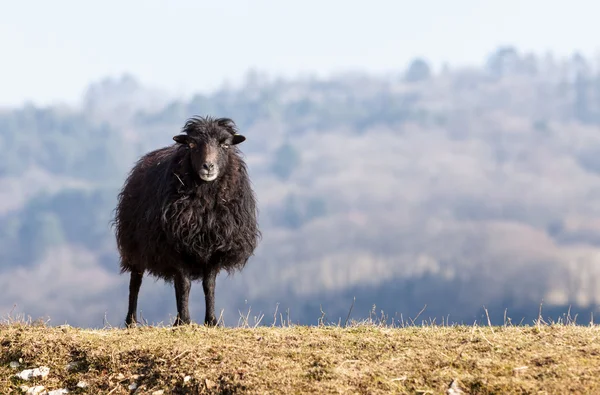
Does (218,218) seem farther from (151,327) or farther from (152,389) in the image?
(152,389)

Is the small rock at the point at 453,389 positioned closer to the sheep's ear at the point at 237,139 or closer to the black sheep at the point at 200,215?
the black sheep at the point at 200,215

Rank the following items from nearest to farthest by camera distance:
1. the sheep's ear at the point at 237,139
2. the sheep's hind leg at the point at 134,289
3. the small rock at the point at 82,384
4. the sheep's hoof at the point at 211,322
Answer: the small rock at the point at 82,384, the sheep's hoof at the point at 211,322, the sheep's ear at the point at 237,139, the sheep's hind leg at the point at 134,289

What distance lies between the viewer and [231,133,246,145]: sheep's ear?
14.6 meters

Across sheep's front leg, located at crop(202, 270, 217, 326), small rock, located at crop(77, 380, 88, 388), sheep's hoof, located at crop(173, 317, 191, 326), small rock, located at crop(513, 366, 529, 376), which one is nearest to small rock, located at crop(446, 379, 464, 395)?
small rock, located at crop(513, 366, 529, 376)

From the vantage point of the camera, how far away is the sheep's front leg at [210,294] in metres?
13.6

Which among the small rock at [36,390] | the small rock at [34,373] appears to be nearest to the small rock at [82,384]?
the small rock at [36,390]

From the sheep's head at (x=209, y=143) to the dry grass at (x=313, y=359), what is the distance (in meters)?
3.05

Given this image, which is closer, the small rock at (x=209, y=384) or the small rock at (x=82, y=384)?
the small rock at (x=209, y=384)

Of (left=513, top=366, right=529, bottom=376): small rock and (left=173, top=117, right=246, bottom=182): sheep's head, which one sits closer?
(left=513, top=366, right=529, bottom=376): small rock

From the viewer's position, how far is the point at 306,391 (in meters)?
9.09

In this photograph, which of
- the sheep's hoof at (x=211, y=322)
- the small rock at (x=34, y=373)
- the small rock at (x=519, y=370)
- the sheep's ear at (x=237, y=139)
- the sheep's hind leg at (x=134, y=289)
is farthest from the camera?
the sheep's hind leg at (x=134, y=289)

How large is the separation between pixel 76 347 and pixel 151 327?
160 cm

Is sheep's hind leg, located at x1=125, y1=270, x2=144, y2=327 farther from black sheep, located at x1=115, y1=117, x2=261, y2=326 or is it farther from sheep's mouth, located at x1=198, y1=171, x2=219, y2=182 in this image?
sheep's mouth, located at x1=198, y1=171, x2=219, y2=182

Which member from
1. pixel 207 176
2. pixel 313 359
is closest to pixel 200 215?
pixel 207 176
